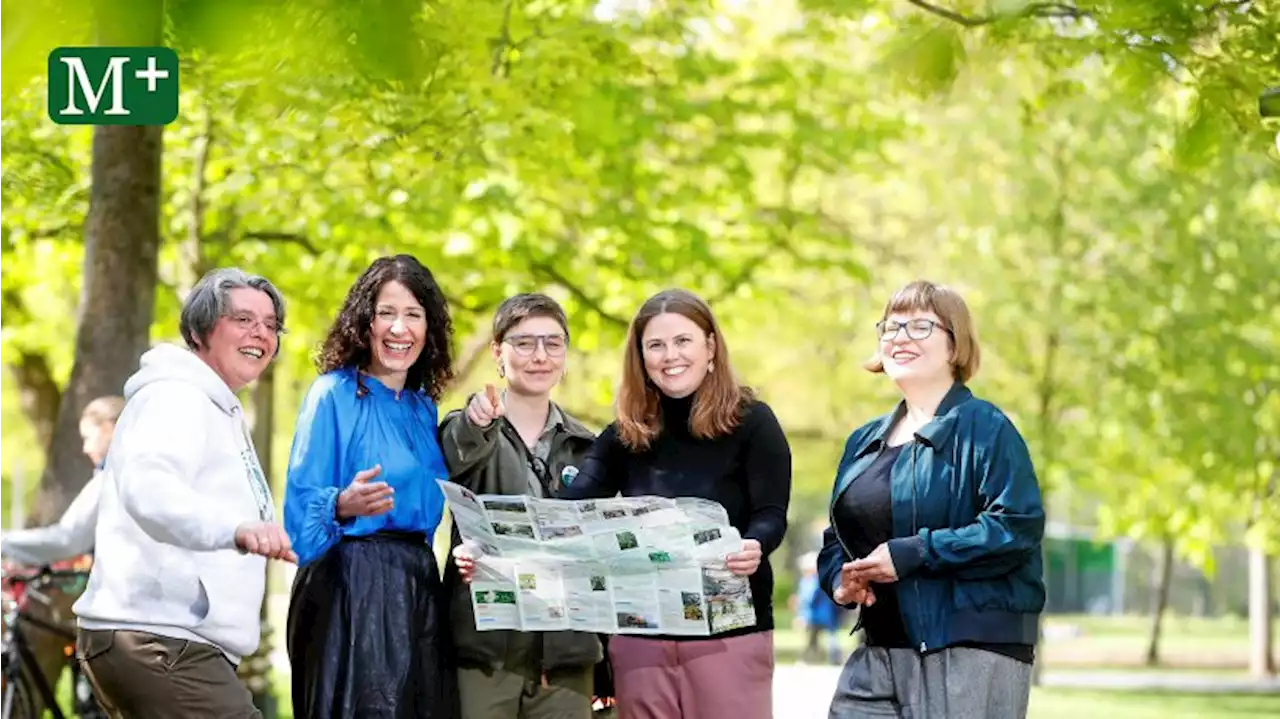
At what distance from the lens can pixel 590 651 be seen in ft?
18.8

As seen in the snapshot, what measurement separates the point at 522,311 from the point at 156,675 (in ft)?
5.05

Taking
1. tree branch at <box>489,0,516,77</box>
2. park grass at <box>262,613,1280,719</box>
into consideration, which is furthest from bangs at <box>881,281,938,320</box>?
tree branch at <box>489,0,516,77</box>

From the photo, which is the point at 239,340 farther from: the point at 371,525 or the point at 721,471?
the point at 721,471

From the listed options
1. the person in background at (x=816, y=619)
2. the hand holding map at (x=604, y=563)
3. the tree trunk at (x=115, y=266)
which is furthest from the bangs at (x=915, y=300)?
the person in background at (x=816, y=619)

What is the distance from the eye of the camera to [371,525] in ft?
18.2

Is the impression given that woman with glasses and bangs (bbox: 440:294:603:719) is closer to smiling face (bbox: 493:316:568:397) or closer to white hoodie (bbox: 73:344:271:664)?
smiling face (bbox: 493:316:568:397)

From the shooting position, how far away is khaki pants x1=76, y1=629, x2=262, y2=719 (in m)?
4.87

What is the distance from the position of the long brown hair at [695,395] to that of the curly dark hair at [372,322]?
556mm

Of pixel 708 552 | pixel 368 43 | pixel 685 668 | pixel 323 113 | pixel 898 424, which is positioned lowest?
pixel 685 668

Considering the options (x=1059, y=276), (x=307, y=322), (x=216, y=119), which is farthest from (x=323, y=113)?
(x=1059, y=276)

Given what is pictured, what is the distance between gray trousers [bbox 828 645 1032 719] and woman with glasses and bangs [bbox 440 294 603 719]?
2.74ft

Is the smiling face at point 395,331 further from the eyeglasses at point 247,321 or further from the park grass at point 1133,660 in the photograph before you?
the park grass at point 1133,660

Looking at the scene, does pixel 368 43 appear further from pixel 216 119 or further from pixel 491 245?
pixel 491 245

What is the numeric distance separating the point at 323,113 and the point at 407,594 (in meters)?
4.18
